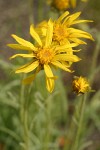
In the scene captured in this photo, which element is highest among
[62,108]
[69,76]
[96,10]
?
[96,10]

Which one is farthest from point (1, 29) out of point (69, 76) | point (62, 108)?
point (62, 108)

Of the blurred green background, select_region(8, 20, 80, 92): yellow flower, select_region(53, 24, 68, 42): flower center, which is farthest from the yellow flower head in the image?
the blurred green background

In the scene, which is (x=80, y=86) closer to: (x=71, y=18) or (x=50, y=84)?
(x=50, y=84)

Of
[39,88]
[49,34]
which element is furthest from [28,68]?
[39,88]

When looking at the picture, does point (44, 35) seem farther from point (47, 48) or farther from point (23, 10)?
point (23, 10)

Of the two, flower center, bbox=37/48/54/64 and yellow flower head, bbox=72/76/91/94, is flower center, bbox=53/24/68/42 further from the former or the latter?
yellow flower head, bbox=72/76/91/94

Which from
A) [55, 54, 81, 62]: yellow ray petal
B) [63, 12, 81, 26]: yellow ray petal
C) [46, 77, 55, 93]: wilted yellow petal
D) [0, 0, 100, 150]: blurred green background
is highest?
[0, 0, 100, 150]: blurred green background

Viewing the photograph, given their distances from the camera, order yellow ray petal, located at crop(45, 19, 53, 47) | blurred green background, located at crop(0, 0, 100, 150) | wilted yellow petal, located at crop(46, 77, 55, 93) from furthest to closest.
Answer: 1. blurred green background, located at crop(0, 0, 100, 150)
2. yellow ray petal, located at crop(45, 19, 53, 47)
3. wilted yellow petal, located at crop(46, 77, 55, 93)
